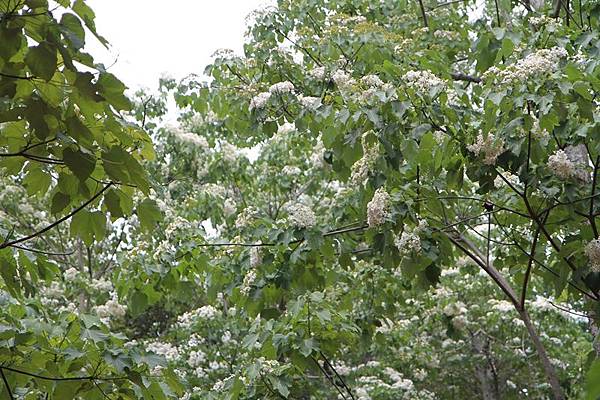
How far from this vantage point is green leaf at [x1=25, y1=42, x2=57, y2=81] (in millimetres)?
1259

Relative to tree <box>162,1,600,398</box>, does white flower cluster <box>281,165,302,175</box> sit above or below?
above

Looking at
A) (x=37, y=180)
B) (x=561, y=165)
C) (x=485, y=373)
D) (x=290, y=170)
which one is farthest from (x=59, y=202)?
(x=485, y=373)

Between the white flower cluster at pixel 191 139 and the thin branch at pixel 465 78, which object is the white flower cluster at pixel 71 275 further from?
the thin branch at pixel 465 78

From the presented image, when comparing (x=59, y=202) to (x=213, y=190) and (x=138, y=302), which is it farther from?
(x=213, y=190)

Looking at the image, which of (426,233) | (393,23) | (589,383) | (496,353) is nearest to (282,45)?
(393,23)

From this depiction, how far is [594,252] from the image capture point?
94.6 inches

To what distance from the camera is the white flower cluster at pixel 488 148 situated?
2.48m

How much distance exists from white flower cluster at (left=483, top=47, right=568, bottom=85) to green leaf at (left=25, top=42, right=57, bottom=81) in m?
1.51

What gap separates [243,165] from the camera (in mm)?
7105

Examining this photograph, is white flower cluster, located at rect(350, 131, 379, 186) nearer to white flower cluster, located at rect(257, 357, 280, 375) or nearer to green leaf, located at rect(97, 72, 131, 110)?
white flower cluster, located at rect(257, 357, 280, 375)

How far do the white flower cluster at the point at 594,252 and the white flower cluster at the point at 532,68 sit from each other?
1.89 ft

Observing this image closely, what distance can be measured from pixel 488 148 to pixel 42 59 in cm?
164

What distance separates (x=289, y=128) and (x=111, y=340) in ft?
15.4

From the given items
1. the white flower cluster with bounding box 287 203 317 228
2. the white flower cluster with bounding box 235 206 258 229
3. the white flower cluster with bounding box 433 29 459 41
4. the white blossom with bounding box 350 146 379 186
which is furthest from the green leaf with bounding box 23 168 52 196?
the white flower cluster with bounding box 433 29 459 41
